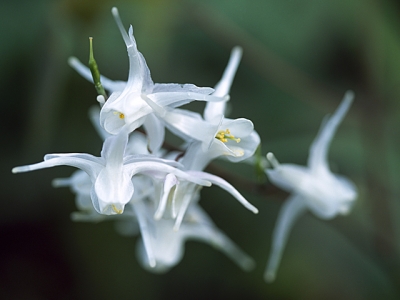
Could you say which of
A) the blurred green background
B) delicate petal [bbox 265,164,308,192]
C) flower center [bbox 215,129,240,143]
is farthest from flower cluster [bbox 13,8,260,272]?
the blurred green background

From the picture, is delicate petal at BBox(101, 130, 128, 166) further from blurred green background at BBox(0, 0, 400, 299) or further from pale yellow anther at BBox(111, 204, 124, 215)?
blurred green background at BBox(0, 0, 400, 299)

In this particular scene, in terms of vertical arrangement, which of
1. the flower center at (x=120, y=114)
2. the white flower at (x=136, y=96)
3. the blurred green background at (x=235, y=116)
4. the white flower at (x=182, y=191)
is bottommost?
the blurred green background at (x=235, y=116)

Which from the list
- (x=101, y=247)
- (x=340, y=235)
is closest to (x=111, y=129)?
(x=101, y=247)

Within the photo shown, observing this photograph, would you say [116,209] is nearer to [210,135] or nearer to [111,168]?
[111,168]

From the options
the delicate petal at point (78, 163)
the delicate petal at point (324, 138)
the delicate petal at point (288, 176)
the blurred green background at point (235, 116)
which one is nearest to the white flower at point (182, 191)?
the delicate petal at point (78, 163)

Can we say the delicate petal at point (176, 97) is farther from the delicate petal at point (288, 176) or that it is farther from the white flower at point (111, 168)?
the delicate petal at point (288, 176)

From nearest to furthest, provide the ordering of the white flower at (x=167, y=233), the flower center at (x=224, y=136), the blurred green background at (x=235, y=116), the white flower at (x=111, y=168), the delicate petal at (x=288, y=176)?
the white flower at (x=111, y=168) < the flower center at (x=224, y=136) < the white flower at (x=167, y=233) < the delicate petal at (x=288, y=176) < the blurred green background at (x=235, y=116)

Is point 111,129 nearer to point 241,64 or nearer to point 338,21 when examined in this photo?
point 241,64
